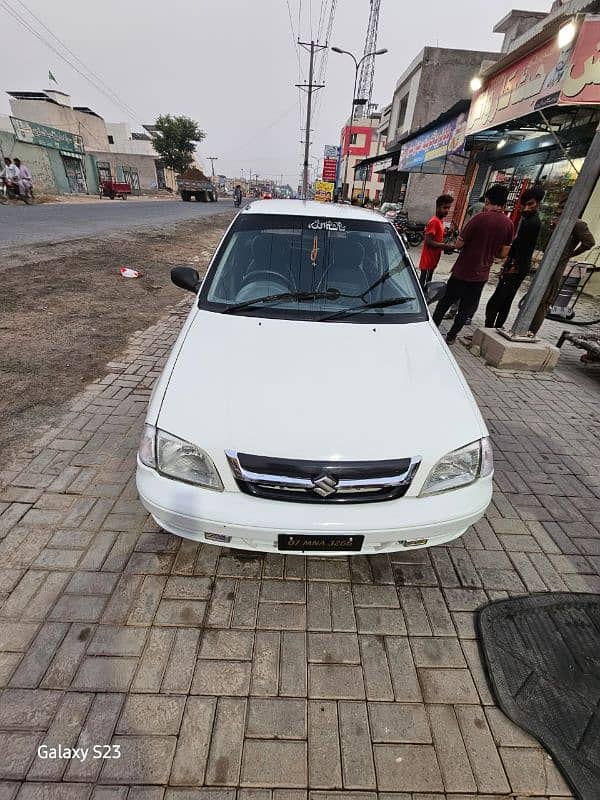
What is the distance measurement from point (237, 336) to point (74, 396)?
7.58 ft

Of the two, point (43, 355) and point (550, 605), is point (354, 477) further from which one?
point (43, 355)

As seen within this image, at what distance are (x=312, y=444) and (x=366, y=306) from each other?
142 cm

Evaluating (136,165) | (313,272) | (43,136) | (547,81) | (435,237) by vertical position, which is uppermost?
(547,81)

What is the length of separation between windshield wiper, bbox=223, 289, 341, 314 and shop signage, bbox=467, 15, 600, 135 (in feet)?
18.2

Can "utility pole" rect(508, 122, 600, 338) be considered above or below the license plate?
above

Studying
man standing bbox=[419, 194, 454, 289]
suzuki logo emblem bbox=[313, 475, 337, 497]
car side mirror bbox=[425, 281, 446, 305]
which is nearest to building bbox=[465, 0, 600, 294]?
man standing bbox=[419, 194, 454, 289]

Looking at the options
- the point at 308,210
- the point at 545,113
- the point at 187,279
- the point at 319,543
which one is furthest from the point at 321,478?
the point at 545,113

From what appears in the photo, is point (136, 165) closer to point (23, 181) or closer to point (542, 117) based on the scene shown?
point (23, 181)

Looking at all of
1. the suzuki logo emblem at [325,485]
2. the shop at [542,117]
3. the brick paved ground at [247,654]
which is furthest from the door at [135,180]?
the suzuki logo emblem at [325,485]

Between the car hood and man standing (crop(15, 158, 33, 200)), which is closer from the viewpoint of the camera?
the car hood

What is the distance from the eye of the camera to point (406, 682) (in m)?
1.80

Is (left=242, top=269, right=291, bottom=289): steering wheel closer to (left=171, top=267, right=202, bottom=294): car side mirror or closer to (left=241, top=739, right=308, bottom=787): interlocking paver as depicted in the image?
(left=171, top=267, right=202, bottom=294): car side mirror

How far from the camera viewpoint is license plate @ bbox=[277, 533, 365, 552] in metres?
1.79

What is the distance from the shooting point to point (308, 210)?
11.2ft
